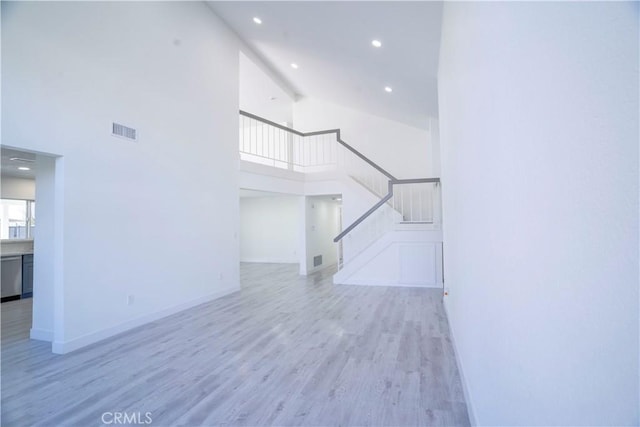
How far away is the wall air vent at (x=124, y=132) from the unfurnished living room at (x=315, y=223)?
2 centimetres

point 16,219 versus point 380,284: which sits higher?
point 16,219

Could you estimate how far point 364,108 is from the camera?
8.47 m

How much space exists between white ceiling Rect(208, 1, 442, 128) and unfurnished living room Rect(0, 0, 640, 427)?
5 cm

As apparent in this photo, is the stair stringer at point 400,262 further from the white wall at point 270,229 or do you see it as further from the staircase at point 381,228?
the white wall at point 270,229

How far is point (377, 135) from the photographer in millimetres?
8984

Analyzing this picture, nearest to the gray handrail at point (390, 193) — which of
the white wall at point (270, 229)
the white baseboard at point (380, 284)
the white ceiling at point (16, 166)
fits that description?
the white baseboard at point (380, 284)

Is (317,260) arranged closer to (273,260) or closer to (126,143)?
(273,260)

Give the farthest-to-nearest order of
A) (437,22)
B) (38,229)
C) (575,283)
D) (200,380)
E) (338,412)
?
(38,229), (437,22), (200,380), (338,412), (575,283)

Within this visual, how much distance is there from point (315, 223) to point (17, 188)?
6.58m

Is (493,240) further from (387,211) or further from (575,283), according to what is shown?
(387,211)

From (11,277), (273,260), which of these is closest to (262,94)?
(273,260)

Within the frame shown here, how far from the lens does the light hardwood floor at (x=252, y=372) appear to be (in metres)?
2.14

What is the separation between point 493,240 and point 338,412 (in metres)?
1.61

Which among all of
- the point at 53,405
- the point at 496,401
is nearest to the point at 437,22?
the point at 496,401
